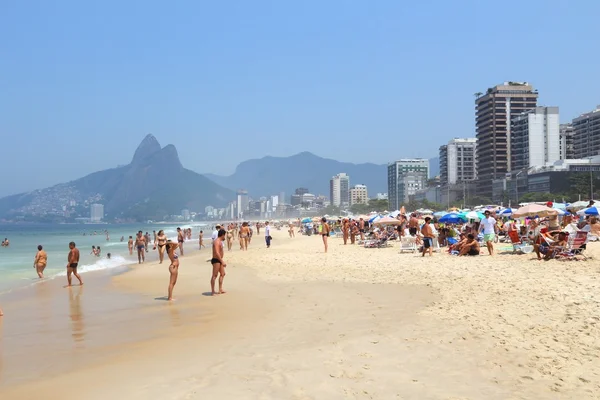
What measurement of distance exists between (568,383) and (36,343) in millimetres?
6470

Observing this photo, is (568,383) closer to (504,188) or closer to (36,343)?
(36,343)

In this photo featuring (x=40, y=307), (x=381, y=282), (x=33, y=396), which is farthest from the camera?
(x=381, y=282)

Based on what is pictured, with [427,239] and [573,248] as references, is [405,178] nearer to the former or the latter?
[427,239]

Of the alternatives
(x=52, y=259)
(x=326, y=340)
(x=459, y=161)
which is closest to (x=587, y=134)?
(x=459, y=161)

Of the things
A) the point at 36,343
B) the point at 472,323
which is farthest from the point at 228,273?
the point at 472,323

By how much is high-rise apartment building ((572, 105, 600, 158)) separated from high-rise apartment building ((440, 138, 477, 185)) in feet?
95.9

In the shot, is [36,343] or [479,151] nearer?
[36,343]

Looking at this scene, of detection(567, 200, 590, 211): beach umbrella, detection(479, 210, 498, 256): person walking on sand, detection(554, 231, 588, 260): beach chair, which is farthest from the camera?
Result: detection(567, 200, 590, 211): beach umbrella

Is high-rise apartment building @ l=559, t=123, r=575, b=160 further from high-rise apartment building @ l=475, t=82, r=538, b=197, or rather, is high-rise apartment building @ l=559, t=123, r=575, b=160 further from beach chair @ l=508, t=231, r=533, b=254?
beach chair @ l=508, t=231, r=533, b=254

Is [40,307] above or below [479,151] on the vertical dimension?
below

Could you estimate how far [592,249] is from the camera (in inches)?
608

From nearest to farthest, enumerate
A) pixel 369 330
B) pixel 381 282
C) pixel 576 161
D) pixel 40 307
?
pixel 369 330 < pixel 40 307 < pixel 381 282 < pixel 576 161

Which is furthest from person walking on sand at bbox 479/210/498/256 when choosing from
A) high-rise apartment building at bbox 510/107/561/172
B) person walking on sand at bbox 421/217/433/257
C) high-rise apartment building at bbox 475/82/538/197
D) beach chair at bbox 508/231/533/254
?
high-rise apartment building at bbox 475/82/538/197

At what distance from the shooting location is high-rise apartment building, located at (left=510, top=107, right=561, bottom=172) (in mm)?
106519
